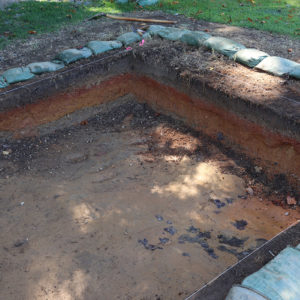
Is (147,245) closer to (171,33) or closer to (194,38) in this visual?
(194,38)

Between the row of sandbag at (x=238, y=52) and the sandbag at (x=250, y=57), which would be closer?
the row of sandbag at (x=238, y=52)

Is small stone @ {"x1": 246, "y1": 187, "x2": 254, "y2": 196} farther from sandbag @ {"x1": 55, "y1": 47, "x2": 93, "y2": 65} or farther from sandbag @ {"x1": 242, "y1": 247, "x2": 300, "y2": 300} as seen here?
sandbag @ {"x1": 55, "y1": 47, "x2": 93, "y2": 65}

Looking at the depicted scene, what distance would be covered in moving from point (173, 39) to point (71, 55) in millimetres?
2044

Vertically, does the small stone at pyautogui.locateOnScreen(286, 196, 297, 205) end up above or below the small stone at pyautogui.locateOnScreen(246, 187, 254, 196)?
above

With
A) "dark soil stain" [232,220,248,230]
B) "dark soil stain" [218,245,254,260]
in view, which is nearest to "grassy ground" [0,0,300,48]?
"dark soil stain" [232,220,248,230]

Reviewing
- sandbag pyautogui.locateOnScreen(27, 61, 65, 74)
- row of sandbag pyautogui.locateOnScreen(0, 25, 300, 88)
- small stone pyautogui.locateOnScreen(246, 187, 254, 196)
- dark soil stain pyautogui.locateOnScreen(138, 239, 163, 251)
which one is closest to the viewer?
dark soil stain pyautogui.locateOnScreen(138, 239, 163, 251)

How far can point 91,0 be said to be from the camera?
10602 millimetres

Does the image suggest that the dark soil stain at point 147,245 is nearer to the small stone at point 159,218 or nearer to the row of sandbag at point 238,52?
the small stone at point 159,218

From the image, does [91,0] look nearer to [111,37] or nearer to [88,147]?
[111,37]

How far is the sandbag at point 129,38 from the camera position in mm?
6957

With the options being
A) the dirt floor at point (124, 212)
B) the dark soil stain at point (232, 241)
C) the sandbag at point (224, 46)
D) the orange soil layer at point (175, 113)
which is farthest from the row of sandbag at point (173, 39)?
the dark soil stain at point (232, 241)

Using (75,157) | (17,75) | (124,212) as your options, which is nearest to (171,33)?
(17,75)

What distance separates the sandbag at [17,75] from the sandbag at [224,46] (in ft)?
10.7

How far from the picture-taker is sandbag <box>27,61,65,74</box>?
6.03 metres
